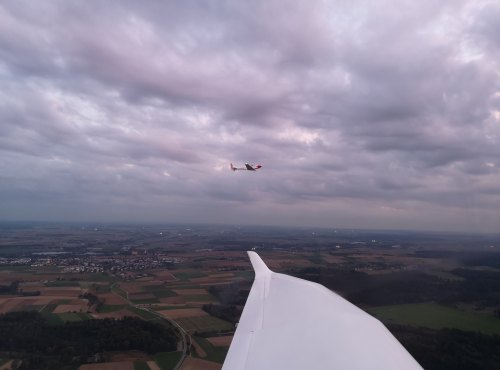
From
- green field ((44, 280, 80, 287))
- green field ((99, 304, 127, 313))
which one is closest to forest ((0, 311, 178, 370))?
green field ((99, 304, 127, 313))

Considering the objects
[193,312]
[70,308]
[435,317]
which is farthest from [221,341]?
[70,308]

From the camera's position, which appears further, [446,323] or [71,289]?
[71,289]

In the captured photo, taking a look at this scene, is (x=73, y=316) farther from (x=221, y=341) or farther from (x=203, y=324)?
(x=221, y=341)

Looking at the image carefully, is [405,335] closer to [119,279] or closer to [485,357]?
[485,357]

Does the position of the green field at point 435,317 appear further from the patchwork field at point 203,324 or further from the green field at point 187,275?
the green field at point 187,275

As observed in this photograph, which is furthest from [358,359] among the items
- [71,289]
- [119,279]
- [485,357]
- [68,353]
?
[119,279]
